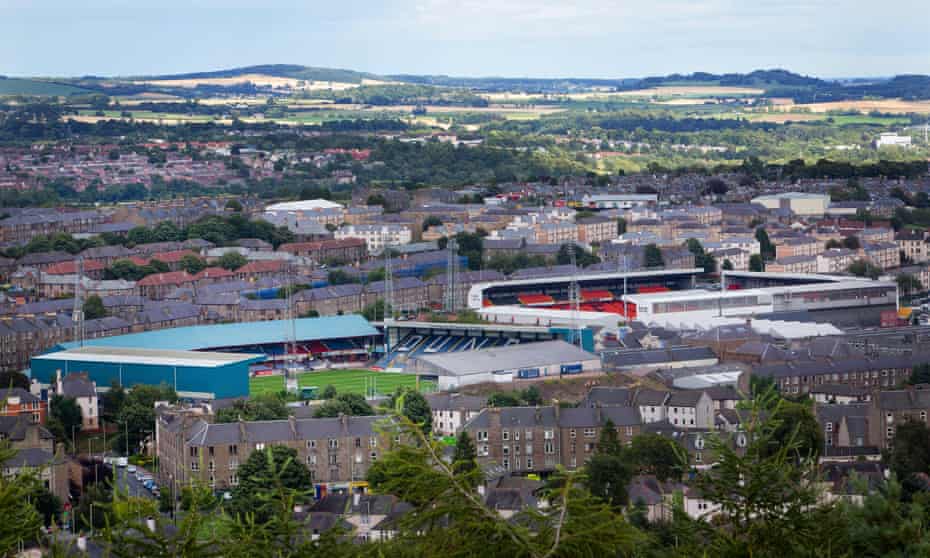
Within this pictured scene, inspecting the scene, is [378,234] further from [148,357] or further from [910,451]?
[910,451]

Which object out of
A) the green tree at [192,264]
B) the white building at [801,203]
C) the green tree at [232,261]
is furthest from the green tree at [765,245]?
the green tree at [192,264]

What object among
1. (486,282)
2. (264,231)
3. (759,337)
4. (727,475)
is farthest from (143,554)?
(264,231)

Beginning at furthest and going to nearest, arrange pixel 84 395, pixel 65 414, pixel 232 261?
1. pixel 232 261
2. pixel 84 395
3. pixel 65 414

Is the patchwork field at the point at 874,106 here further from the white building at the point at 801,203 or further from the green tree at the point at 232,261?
the green tree at the point at 232,261

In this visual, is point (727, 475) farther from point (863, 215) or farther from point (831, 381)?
point (863, 215)

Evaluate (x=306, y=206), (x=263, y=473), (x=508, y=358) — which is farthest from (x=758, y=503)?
(x=306, y=206)

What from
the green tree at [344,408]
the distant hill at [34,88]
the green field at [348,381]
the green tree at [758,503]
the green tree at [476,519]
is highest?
the green tree at [476,519]
